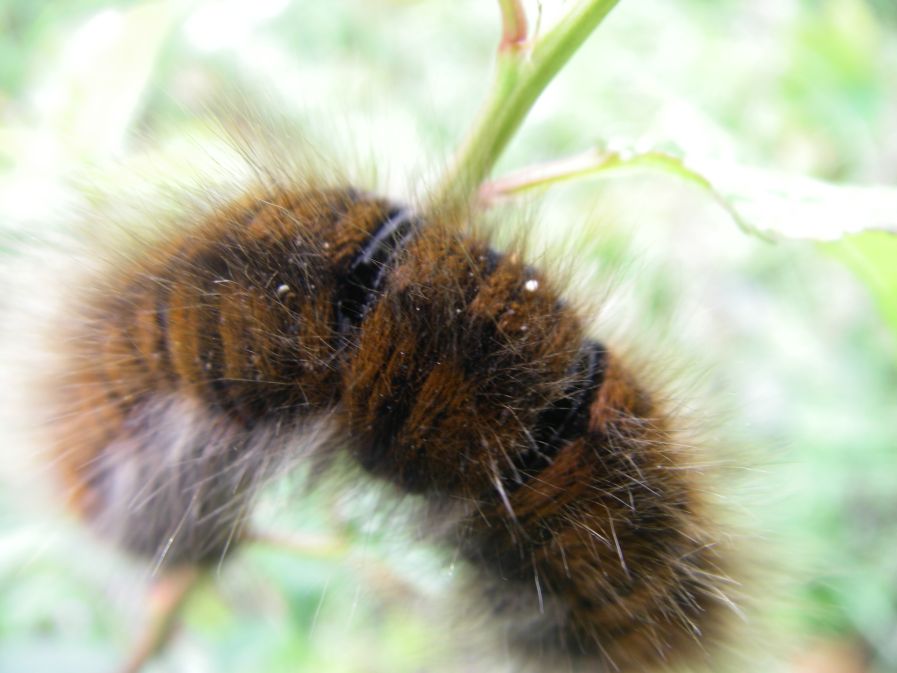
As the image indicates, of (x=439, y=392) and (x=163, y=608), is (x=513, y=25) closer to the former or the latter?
(x=439, y=392)

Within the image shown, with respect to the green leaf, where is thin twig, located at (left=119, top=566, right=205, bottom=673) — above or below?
below

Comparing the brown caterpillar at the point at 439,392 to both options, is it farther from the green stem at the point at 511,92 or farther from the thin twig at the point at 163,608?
→ the thin twig at the point at 163,608

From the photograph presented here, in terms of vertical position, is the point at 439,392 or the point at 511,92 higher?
the point at 511,92

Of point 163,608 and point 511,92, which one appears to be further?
point 163,608

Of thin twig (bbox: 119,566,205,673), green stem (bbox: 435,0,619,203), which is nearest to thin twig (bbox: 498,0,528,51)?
green stem (bbox: 435,0,619,203)

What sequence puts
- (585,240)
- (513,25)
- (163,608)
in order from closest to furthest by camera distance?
(513,25), (585,240), (163,608)

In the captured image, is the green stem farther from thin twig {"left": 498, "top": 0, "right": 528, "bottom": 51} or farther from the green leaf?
the green leaf

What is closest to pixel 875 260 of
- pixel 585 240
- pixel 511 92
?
pixel 585 240
